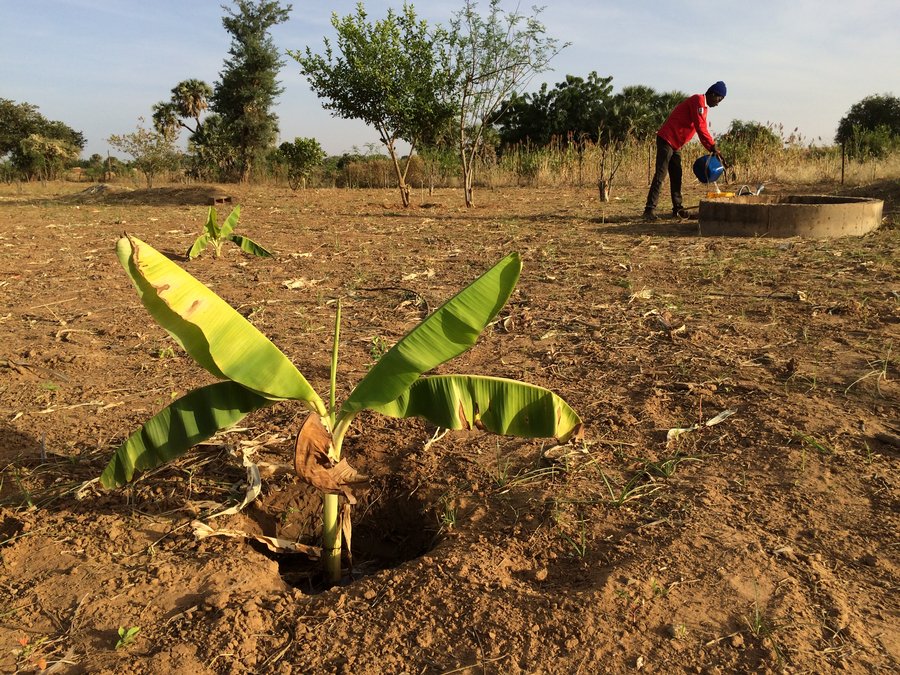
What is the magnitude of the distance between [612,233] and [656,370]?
597cm

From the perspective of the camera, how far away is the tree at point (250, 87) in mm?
25750

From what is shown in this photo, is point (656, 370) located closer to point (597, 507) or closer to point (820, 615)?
point (597, 507)

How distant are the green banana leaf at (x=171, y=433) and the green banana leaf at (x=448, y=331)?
26.2 inches

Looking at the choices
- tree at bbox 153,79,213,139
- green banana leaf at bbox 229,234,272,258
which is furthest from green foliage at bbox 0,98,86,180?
green banana leaf at bbox 229,234,272,258

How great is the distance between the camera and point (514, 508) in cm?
256

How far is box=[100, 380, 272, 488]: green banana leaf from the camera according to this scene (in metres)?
2.28

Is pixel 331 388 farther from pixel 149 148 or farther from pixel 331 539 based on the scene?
pixel 149 148

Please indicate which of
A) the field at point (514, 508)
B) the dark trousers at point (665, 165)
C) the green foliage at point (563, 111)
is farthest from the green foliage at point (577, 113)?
the field at point (514, 508)

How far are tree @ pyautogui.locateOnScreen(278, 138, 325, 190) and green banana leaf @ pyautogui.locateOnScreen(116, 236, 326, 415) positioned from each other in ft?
75.1

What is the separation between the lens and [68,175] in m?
37.4

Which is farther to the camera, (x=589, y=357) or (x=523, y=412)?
(x=589, y=357)

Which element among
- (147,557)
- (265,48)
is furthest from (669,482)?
(265,48)

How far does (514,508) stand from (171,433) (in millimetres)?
1359

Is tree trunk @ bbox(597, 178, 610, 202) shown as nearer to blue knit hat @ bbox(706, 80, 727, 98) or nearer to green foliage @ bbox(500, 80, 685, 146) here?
blue knit hat @ bbox(706, 80, 727, 98)
